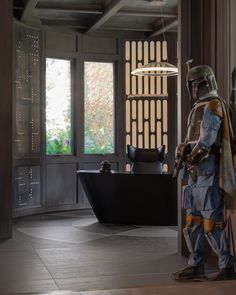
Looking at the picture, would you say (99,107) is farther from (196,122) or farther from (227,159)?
(227,159)

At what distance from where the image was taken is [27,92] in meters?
8.37

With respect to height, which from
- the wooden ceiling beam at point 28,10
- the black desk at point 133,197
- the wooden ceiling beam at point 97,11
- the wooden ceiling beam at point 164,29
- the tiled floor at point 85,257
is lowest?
the tiled floor at point 85,257

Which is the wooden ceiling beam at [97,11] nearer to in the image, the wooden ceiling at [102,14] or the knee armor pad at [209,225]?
the wooden ceiling at [102,14]

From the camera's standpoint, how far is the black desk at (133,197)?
6.96m

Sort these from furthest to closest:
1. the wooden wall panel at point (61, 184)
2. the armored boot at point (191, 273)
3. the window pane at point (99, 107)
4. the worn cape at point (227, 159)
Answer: the window pane at point (99, 107) → the wooden wall panel at point (61, 184) → the armored boot at point (191, 273) → the worn cape at point (227, 159)

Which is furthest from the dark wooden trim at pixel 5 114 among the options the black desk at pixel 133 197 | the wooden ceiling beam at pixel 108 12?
the wooden ceiling beam at pixel 108 12

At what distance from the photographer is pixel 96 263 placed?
15.6ft

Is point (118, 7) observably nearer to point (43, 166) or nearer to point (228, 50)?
point (43, 166)

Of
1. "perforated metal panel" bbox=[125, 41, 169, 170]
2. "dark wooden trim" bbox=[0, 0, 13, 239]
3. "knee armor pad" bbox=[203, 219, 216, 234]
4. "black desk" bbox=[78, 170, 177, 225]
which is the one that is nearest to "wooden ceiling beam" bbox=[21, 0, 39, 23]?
"dark wooden trim" bbox=[0, 0, 13, 239]

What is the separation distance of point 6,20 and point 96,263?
323cm

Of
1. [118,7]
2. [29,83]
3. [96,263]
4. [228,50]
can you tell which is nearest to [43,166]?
[29,83]

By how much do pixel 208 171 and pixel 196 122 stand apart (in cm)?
40

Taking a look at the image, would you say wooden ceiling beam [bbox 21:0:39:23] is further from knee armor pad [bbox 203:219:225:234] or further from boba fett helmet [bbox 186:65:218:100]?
knee armor pad [bbox 203:219:225:234]

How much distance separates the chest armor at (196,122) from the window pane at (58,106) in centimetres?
526
